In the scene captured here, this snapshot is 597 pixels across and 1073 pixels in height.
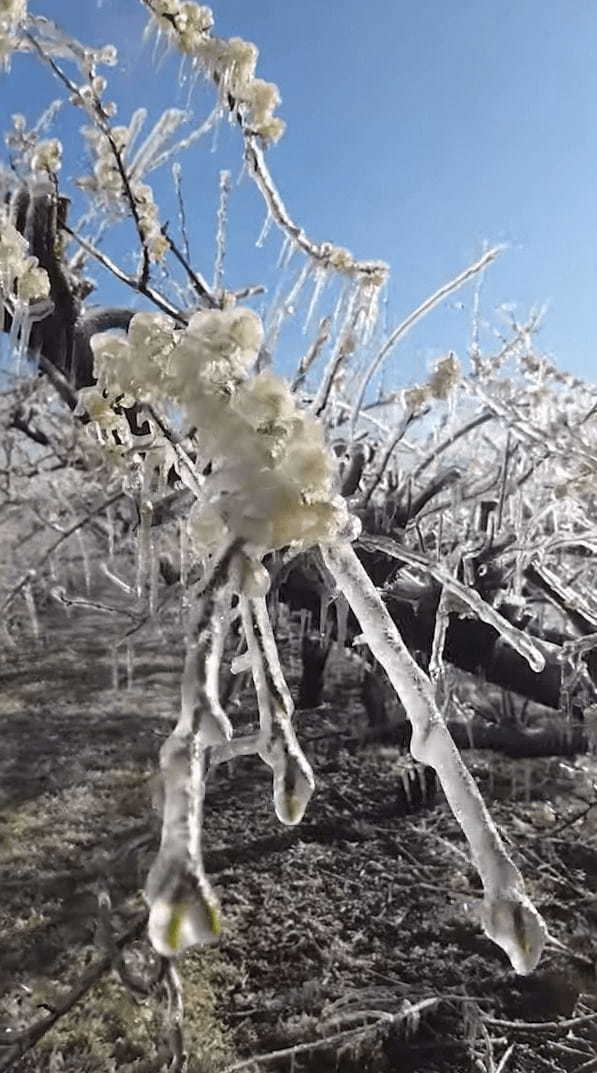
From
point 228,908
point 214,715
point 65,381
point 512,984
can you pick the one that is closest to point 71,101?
point 65,381

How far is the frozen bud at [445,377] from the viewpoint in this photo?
101 inches

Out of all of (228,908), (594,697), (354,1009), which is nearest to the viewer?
(354,1009)

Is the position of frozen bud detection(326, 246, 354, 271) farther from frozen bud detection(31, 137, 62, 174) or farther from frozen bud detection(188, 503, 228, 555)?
frozen bud detection(188, 503, 228, 555)

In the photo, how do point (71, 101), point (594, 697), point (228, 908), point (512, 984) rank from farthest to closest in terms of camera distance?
point (594, 697)
point (228, 908)
point (512, 984)
point (71, 101)

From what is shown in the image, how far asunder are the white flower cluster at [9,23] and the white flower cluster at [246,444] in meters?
1.51

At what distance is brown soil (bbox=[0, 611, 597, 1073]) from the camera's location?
8.63 ft

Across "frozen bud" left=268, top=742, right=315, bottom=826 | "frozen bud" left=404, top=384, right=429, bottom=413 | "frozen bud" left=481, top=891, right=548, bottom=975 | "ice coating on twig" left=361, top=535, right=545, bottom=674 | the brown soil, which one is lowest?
the brown soil

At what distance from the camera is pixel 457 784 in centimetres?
54

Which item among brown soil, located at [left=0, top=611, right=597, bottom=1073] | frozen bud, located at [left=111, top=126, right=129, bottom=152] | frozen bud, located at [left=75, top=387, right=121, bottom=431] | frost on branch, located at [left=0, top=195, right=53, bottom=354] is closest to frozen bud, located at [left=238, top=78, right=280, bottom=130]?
frozen bud, located at [left=111, top=126, right=129, bottom=152]

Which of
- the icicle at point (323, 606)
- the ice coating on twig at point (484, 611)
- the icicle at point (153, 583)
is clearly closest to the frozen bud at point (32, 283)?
the icicle at point (153, 583)

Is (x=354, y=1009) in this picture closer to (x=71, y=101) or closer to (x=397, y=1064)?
(x=397, y=1064)

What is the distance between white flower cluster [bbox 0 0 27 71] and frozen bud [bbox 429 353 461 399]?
58.2 inches

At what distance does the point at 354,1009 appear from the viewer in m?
2.80

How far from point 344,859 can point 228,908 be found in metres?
0.66
